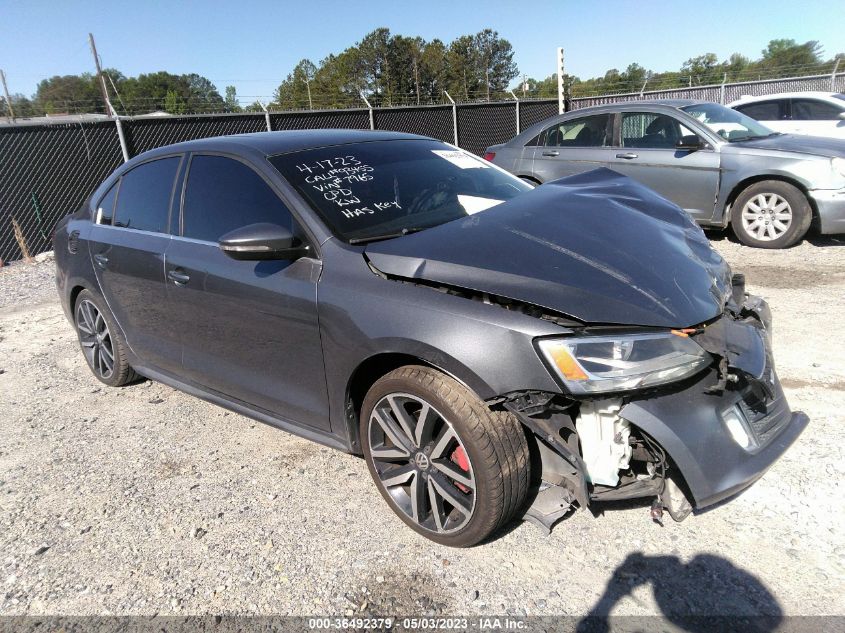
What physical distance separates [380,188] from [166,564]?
2041mm

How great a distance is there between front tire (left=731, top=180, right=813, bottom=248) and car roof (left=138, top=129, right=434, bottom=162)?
182 inches

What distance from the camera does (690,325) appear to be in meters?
2.25

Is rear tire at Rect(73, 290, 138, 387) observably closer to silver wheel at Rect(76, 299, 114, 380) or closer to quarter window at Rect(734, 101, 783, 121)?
silver wheel at Rect(76, 299, 114, 380)

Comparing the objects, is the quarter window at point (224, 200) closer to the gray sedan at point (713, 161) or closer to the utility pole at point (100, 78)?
the gray sedan at point (713, 161)

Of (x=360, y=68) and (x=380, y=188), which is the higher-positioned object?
(x=360, y=68)

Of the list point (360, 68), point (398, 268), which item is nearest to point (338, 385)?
point (398, 268)

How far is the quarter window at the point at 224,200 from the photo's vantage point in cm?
307

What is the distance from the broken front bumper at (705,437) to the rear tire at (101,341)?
Answer: 139 inches

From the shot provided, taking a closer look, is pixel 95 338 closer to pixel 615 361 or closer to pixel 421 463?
pixel 421 463

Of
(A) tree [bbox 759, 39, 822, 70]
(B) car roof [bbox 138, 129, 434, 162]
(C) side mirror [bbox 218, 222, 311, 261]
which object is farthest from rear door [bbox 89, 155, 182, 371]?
(A) tree [bbox 759, 39, 822, 70]

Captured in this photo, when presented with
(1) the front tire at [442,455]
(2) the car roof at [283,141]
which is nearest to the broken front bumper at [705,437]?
(1) the front tire at [442,455]

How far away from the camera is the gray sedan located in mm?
6379

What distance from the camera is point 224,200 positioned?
3.33 metres

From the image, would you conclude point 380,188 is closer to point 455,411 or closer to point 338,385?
point 338,385
